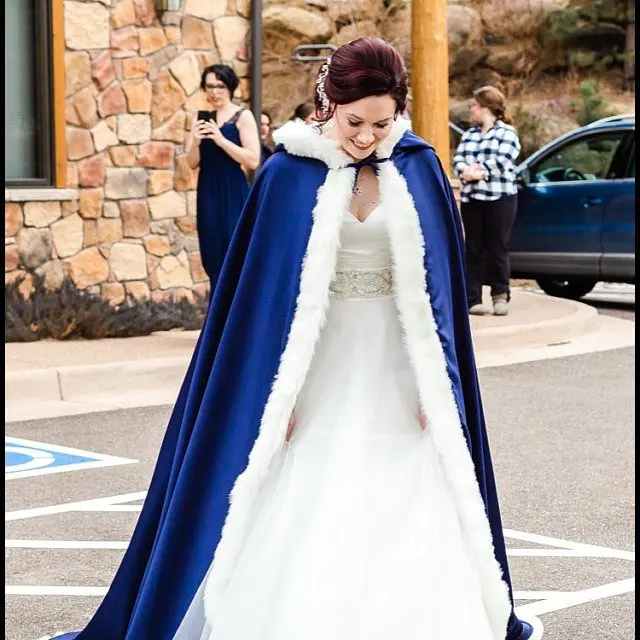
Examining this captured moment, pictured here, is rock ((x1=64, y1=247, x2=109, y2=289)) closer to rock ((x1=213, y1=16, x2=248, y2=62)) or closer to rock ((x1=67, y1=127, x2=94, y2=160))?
rock ((x1=67, y1=127, x2=94, y2=160))

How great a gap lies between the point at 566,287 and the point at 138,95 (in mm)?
6160

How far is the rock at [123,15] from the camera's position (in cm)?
1226

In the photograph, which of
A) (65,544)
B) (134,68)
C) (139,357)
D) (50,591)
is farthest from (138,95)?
(50,591)

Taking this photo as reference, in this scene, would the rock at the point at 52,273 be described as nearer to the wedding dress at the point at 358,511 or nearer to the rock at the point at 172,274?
the rock at the point at 172,274

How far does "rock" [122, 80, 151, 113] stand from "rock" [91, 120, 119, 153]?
26 centimetres

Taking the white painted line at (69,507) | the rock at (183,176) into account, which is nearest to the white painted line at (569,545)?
the white painted line at (69,507)

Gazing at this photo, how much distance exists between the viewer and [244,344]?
13.9ft

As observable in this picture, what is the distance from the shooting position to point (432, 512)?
4.11 m

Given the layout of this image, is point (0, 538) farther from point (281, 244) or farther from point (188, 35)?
point (188, 35)

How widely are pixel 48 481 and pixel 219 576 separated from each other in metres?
3.47

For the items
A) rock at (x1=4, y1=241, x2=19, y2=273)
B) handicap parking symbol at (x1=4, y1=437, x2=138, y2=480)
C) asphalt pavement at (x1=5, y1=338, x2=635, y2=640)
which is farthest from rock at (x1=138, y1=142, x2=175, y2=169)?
handicap parking symbol at (x1=4, y1=437, x2=138, y2=480)

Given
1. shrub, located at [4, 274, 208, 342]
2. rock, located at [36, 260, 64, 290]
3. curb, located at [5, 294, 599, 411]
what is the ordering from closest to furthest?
curb, located at [5, 294, 599, 411], shrub, located at [4, 274, 208, 342], rock, located at [36, 260, 64, 290]

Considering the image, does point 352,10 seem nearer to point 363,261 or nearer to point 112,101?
point 112,101

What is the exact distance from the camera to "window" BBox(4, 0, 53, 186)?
39.4ft
